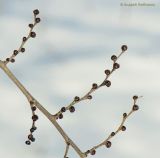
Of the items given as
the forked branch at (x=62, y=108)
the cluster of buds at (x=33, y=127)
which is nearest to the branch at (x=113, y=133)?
the forked branch at (x=62, y=108)

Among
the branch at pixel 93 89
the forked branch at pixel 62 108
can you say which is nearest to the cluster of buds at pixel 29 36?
the forked branch at pixel 62 108

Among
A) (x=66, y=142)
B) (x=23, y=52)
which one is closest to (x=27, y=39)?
(x=23, y=52)

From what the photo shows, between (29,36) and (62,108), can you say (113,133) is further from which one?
(29,36)

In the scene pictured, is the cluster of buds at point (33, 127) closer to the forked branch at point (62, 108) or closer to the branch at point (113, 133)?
the forked branch at point (62, 108)

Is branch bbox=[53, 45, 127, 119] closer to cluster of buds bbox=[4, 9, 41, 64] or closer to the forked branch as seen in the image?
the forked branch

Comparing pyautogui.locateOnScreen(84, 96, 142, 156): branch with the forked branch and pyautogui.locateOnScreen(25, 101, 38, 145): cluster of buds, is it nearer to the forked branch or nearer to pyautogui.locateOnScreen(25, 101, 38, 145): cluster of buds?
the forked branch

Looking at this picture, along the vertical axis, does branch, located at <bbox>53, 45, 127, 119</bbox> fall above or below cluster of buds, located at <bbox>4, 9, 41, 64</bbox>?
below

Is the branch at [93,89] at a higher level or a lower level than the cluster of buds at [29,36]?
lower

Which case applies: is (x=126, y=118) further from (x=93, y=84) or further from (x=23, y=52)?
(x=23, y=52)

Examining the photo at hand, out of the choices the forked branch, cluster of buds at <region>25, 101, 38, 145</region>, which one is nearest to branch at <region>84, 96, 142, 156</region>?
the forked branch

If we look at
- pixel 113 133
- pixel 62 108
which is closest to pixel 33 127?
pixel 62 108

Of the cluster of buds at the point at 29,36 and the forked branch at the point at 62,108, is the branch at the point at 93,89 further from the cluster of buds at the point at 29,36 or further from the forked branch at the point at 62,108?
the cluster of buds at the point at 29,36
